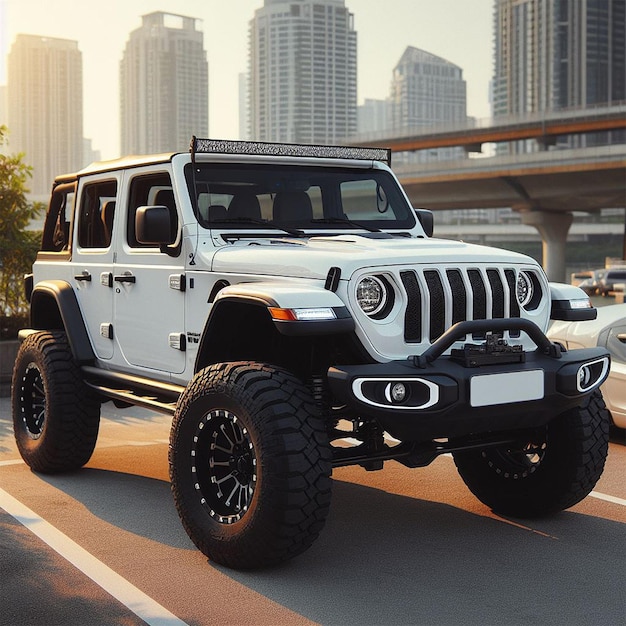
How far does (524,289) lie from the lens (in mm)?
5559

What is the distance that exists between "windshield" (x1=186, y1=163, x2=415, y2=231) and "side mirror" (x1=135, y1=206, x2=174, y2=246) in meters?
0.31

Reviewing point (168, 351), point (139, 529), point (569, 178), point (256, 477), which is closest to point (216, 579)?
point (256, 477)

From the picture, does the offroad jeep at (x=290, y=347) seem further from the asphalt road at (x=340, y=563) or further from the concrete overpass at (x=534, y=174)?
the concrete overpass at (x=534, y=174)

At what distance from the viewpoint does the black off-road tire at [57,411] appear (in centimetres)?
691

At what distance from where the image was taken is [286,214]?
6.32m

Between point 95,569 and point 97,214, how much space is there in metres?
2.98

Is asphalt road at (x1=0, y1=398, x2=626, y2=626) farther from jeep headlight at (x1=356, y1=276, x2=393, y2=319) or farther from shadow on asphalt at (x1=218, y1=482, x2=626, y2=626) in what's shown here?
jeep headlight at (x1=356, y1=276, x2=393, y2=319)

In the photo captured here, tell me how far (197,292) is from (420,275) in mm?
1434

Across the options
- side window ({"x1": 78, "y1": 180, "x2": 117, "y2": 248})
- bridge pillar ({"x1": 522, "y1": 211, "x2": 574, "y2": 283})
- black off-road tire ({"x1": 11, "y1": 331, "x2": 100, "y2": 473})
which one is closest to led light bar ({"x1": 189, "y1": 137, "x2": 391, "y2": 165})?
side window ({"x1": 78, "y1": 180, "x2": 117, "y2": 248})

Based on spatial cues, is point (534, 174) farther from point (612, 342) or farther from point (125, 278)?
point (125, 278)

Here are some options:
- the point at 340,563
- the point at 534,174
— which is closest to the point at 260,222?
the point at 340,563

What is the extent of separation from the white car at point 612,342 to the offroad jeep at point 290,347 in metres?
2.47

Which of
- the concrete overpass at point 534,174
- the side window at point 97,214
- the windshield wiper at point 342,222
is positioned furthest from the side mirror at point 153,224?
the concrete overpass at point 534,174

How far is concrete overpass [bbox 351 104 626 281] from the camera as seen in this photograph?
5409 cm
